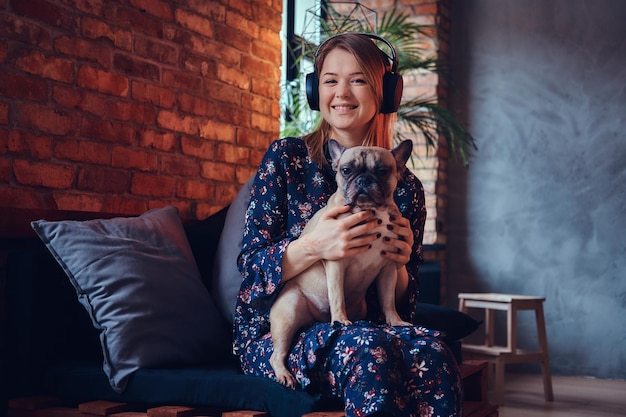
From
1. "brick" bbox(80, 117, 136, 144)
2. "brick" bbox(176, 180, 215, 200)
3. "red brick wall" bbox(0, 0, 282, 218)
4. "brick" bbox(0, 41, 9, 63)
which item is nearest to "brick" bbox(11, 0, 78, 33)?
"red brick wall" bbox(0, 0, 282, 218)

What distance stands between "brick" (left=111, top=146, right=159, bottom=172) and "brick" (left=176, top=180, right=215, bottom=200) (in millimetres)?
181

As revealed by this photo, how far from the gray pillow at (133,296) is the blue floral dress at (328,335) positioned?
0.21 m

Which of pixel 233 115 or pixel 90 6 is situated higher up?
pixel 90 6

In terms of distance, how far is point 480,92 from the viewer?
539 centimetres

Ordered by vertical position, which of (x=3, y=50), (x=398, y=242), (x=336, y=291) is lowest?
(x=336, y=291)

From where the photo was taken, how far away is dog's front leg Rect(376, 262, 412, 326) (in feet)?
6.59

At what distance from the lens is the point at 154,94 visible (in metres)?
3.09

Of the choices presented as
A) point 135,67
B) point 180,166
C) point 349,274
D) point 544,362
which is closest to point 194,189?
point 180,166

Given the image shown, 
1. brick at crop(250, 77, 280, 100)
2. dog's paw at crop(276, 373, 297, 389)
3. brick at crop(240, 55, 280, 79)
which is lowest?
dog's paw at crop(276, 373, 297, 389)

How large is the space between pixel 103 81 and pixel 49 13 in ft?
1.08

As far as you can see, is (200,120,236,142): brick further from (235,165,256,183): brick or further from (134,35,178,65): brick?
(134,35,178,65): brick

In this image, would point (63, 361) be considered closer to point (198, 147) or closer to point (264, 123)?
point (198, 147)

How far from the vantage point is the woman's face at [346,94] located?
2137 millimetres

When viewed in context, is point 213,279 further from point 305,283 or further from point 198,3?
point 198,3
